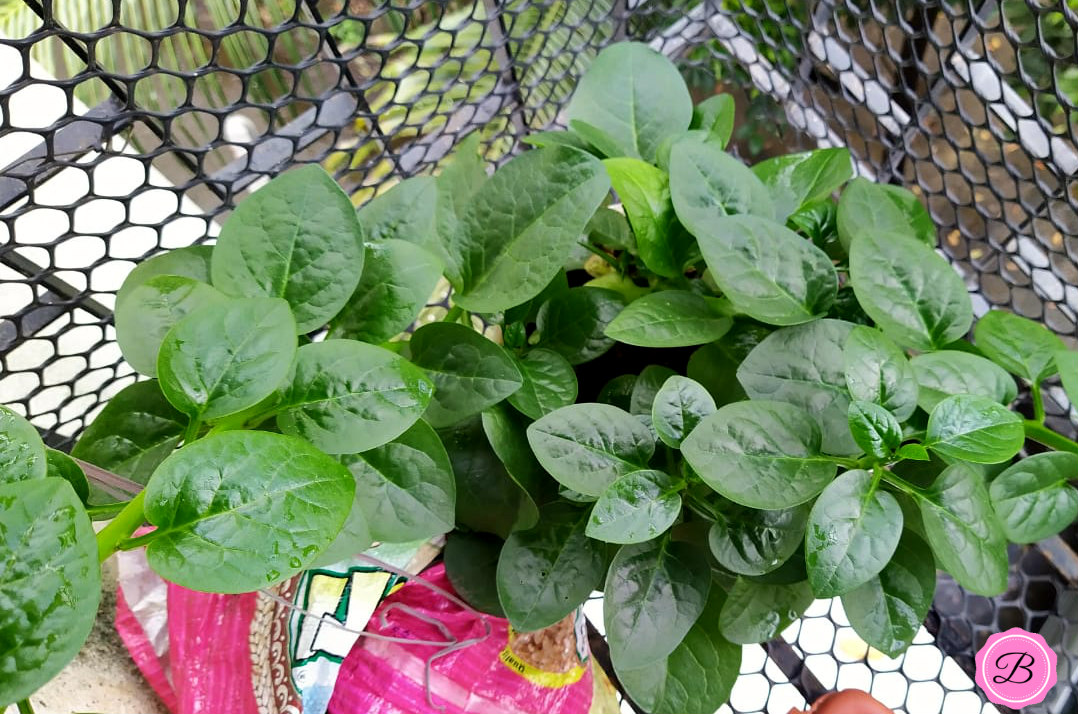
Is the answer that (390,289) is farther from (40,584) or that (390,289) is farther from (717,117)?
(717,117)

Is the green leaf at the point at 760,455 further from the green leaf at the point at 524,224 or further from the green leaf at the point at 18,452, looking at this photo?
the green leaf at the point at 18,452

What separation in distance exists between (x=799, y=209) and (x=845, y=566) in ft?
0.85

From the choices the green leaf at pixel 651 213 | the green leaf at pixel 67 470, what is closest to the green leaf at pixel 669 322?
the green leaf at pixel 651 213

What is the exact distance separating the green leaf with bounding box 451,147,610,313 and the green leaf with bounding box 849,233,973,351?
0.47ft

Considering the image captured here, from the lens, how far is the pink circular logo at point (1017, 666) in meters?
0.51

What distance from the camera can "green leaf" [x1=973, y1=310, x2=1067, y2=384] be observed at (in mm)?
445

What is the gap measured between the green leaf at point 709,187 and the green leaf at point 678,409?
0.29 feet

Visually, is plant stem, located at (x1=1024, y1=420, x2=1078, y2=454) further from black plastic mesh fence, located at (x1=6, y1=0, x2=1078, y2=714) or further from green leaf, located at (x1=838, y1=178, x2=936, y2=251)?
black plastic mesh fence, located at (x1=6, y1=0, x2=1078, y2=714)

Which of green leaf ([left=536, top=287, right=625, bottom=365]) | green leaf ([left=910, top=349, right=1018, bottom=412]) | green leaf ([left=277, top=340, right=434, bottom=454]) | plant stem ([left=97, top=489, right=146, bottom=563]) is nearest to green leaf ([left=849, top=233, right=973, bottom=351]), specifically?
green leaf ([left=910, top=349, right=1018, bottom=412])

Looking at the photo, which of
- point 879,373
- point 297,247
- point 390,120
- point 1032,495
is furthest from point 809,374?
point 390,120

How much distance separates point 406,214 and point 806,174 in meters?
0.27

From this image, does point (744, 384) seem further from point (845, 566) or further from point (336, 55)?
point (336, 55)

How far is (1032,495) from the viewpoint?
16.6 inches

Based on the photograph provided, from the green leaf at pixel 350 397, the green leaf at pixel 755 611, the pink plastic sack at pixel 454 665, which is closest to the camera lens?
the green leaf at pixel 350 397
